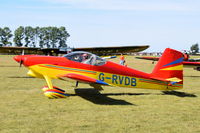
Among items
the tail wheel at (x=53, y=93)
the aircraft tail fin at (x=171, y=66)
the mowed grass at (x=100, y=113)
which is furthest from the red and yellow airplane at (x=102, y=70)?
the mowed grass at (x=100, y=113)

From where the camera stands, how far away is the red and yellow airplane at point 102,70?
9.19 metres

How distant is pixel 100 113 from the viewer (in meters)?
6.70

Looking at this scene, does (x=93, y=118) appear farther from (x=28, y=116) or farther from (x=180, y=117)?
(x=180, y=117)

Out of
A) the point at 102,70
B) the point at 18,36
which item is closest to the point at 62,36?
the point at 18,36

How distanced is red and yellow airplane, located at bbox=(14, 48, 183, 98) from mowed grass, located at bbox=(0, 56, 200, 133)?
21.4 inches

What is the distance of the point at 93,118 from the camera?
20.3 feet

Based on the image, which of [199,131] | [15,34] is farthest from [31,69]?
[15,34]

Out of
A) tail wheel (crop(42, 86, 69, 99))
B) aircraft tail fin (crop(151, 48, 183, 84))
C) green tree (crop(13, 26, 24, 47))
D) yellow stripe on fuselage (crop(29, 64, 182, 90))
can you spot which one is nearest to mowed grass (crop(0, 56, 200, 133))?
tail wheel (crop(42, 86, 69, 99))

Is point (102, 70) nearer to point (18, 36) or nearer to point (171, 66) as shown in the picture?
point (171, 66)

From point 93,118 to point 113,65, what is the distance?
3595mm

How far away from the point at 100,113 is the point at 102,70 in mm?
2838

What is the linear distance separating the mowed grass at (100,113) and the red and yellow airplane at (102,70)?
0.54 m

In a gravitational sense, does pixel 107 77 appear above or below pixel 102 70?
below

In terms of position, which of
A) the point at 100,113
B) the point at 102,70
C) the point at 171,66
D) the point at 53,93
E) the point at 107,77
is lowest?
the point at 100,113
